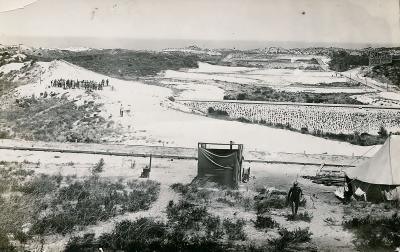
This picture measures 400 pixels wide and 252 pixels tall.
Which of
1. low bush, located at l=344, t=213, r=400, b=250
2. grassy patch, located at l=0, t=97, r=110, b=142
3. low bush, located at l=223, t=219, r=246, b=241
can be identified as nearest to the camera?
low bush, located at l=344, t=213, r=400, b=250

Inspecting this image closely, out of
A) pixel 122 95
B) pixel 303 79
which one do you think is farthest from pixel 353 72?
pixel 122 95

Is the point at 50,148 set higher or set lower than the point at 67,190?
higher

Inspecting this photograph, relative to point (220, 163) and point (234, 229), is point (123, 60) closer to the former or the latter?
point (220, 163)

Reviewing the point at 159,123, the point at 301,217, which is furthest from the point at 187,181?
the point at 301,217

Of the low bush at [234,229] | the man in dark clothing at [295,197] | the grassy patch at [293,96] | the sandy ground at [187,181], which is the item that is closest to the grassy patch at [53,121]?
the sandy ground at [187,181]

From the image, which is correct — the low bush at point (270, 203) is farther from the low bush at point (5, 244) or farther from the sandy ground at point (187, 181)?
Result: the low bush at point (5, 244)

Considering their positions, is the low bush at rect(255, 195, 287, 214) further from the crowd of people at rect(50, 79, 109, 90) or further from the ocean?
the crowd of people at rect(50, 79, 109, 90)

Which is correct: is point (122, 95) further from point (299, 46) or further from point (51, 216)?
point (299, 46)

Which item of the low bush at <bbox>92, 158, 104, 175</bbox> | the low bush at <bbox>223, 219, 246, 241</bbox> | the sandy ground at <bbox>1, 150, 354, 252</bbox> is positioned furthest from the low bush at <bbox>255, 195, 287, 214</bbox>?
the low bush at <bbox>92, 158, 104, 175</bbox>
